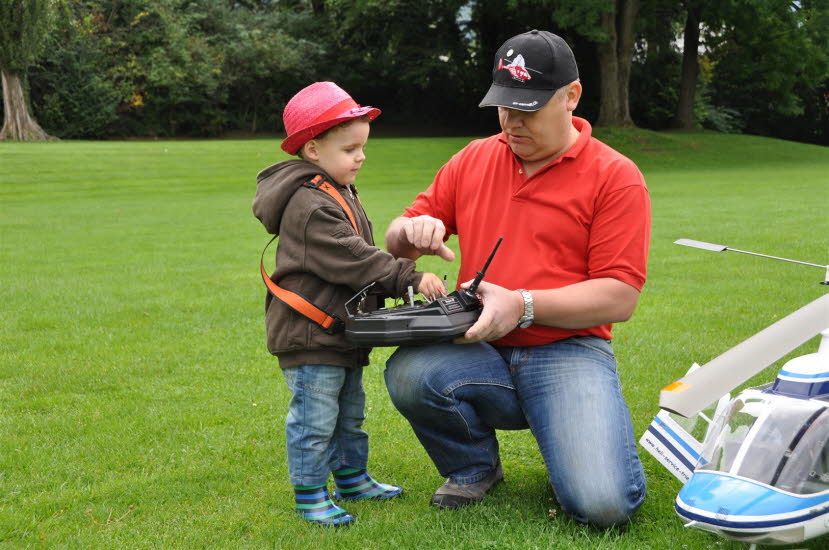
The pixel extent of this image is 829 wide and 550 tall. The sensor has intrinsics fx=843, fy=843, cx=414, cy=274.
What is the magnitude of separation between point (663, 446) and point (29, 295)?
6.37 meters

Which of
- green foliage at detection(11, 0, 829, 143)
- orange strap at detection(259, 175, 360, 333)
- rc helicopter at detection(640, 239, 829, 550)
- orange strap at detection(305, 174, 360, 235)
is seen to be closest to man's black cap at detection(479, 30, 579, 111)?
orange strap at detection(305, 174, 360, 235)

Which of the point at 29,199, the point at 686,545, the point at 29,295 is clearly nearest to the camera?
the point at 686,545

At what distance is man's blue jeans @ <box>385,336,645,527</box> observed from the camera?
288 cm

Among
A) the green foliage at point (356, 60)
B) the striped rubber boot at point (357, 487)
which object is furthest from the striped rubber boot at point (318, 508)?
the green foliage at point (356, 60)

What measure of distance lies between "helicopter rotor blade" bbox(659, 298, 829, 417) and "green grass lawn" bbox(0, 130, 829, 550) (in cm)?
92

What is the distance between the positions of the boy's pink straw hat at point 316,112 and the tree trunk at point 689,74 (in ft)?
104

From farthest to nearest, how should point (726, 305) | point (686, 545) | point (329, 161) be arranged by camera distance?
point (726, 305), point (329, 161), point (686, 545)

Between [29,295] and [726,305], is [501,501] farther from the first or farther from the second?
[29,295]

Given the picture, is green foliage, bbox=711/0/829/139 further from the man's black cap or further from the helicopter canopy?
the helicopter canopy

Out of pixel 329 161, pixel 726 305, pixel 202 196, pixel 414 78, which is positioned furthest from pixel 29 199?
pixel 414 78

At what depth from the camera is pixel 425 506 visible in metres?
3.20

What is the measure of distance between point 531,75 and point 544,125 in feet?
0.62

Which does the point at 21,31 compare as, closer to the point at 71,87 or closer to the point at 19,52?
the point at 19,52

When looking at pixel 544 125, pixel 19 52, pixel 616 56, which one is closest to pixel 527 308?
pixel 544 125
